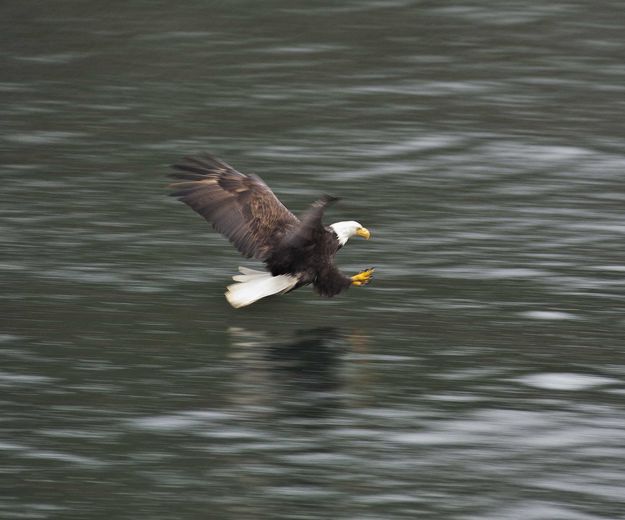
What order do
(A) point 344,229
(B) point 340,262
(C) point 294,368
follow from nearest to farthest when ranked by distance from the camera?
(C) point 294,368 < (A) point 344,229 < (B) point 340,262

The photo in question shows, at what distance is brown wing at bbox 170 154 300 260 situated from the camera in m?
8.17

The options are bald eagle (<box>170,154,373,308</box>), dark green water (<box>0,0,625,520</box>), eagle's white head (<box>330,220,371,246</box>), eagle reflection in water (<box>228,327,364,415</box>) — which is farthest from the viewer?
eagle's white head (<box>330,220,371,246</box>)

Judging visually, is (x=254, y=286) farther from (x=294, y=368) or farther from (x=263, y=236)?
(x=294, y=368)

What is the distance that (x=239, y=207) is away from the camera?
823cm

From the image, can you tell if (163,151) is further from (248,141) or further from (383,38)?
(383,38)

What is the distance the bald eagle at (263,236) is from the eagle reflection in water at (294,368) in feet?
0.97

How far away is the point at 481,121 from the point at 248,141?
6.91 ft

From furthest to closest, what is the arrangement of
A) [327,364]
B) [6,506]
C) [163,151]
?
1. [163,151]
2. [327,364]
3. [6,506]

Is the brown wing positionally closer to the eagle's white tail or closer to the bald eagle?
the bald eagle

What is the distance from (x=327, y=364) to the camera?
7.55m

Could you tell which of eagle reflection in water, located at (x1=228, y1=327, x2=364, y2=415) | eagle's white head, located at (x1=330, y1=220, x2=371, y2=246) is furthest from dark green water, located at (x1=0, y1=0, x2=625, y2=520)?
eagle's white head, located at (x1=330, y1=220, x2=371, y2=246)

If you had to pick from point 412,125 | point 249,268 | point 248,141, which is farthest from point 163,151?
point 249,268

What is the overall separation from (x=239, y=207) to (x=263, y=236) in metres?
0.23

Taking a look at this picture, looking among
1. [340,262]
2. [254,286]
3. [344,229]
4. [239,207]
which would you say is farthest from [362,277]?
[340,262]
